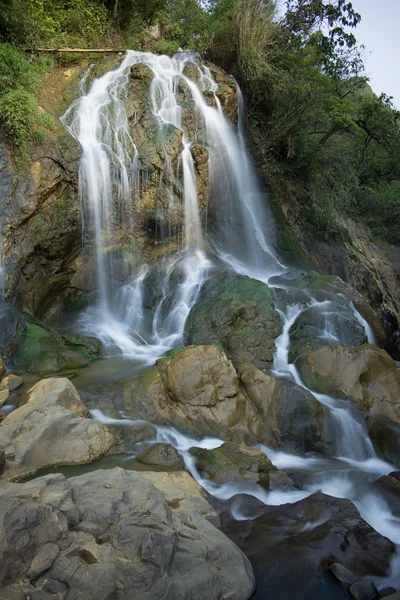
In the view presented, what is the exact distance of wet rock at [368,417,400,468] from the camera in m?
6.90

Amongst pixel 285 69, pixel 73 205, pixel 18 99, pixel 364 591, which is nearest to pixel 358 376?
pixel 364 591

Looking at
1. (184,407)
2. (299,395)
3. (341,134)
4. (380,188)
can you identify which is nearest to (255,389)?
(299,395)

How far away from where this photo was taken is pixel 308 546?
15.4ft

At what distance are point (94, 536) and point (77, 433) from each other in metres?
2.10

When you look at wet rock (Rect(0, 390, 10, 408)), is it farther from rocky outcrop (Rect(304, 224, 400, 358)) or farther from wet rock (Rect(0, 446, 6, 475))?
rocky outcrop (Rect(304, 224, 400, 358))

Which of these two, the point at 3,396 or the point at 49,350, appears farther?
the point at 49,350

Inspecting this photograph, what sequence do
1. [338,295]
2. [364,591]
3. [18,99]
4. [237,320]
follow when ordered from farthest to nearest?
[338,295]
[18,99]
[237,320]
[364,591]

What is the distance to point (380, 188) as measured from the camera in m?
20.1

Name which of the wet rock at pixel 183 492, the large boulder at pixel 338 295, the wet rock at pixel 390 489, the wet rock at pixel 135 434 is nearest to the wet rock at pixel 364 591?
the wet rock at pixel 183 492

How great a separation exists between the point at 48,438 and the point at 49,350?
338cm

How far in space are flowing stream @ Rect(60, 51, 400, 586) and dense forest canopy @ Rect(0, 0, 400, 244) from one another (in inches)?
52.7

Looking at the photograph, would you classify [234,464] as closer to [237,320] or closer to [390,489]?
[390,489]

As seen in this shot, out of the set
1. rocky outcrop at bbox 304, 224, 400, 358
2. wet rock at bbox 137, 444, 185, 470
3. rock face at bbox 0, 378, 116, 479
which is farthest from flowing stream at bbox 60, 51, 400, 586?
rocky outcrop at bbox 304, 224, 400, 358

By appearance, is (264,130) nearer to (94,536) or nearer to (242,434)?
(242,434)
